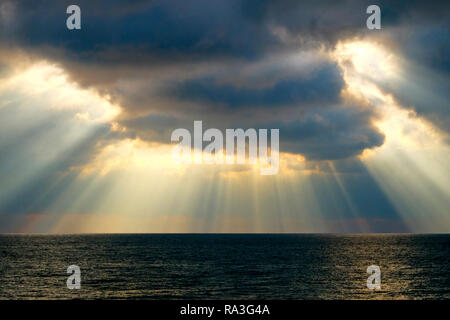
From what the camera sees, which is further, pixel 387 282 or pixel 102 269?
pixel 102 269

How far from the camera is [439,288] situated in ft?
190

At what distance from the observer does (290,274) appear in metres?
71.9

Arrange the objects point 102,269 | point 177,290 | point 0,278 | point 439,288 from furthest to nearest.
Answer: point 102,269 < point 0,278 < point 439,288 < point 177,290

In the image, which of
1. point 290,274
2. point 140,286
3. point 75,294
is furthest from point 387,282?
point 75,294
